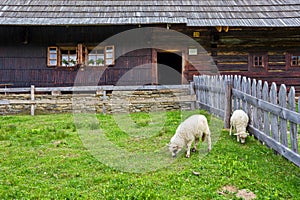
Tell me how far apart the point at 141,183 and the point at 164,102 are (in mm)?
7135

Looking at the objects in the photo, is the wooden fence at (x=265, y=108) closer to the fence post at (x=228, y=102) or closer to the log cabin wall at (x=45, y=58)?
the fence post at (x=228, y=102)

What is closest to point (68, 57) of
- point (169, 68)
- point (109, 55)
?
point (109, 55)

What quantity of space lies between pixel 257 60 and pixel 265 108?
28.2 ft

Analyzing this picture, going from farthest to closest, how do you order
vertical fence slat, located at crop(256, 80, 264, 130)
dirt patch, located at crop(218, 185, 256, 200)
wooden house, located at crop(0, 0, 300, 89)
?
1. wooden house, located at crop(0, 0, 300, 89)
2. vertical fence slat, located at crop(256, 80, 264, 130)
3. dirt patch, located at crop(218, 185, 256, 200)

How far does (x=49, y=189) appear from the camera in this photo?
369 cm

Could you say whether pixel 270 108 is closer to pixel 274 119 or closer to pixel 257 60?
pixel 274 119

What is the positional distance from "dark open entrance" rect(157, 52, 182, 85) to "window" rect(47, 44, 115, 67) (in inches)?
190

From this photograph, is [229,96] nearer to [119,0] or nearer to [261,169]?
[261,169]

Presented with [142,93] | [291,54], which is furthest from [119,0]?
[291,54]

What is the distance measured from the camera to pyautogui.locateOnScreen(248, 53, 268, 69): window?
12.8m

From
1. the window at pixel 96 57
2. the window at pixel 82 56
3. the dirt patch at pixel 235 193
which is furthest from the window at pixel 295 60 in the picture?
the dirt patch at pixel 235 193

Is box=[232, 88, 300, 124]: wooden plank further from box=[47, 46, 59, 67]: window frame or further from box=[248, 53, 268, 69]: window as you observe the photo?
box=[47, 46, 59, 67]: window frame

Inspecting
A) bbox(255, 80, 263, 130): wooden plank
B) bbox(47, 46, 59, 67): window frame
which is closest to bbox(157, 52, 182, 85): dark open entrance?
bbox(47, 46, 59, 67): window frame

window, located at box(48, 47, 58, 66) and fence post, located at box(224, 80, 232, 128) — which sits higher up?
window, located at box(48, 47, 58, 66)
